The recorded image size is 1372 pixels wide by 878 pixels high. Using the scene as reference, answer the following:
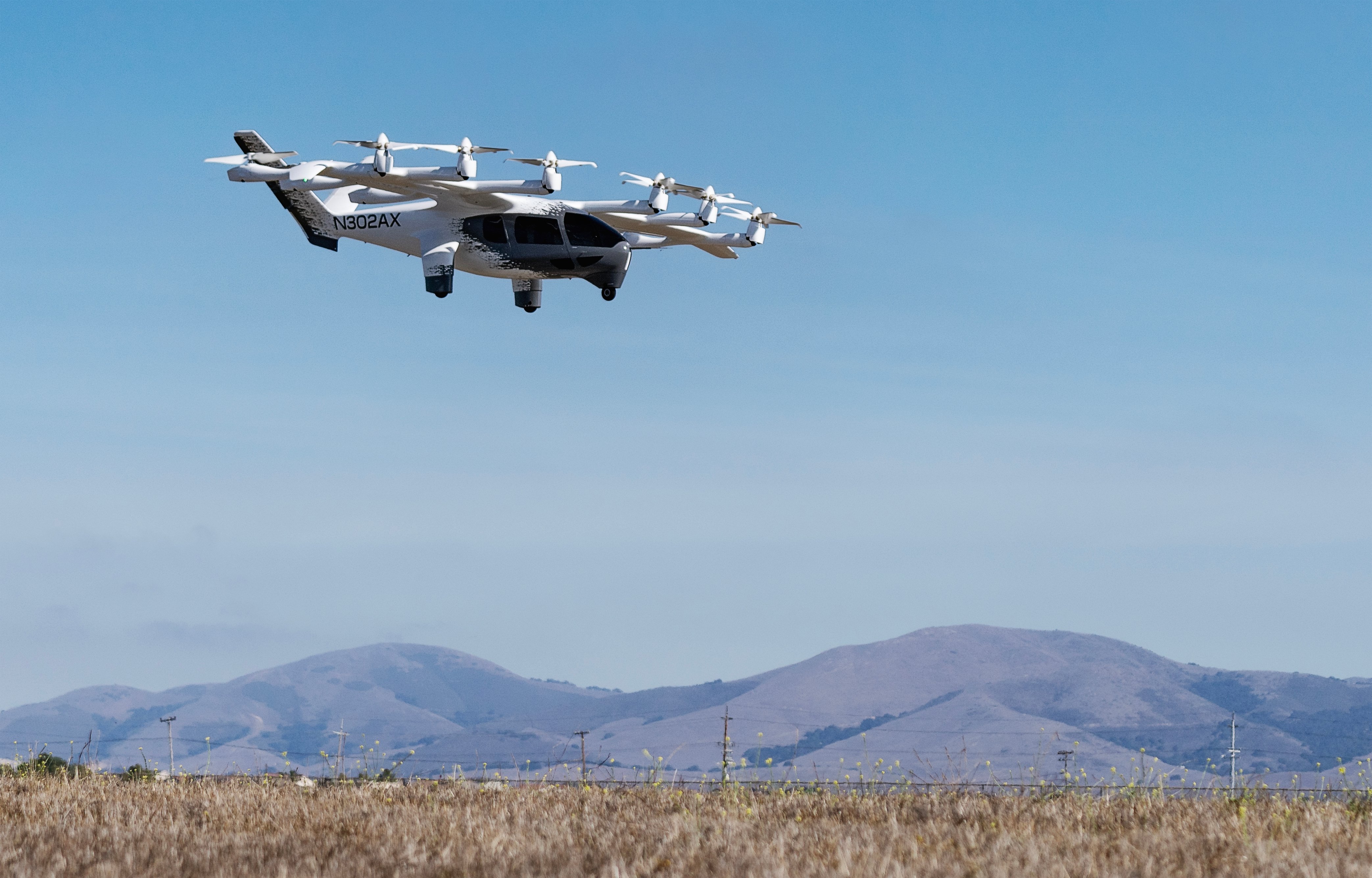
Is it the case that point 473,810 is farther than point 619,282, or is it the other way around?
point 619,282

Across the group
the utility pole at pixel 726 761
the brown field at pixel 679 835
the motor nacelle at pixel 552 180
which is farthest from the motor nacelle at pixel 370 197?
the brown field at pixel 679 835

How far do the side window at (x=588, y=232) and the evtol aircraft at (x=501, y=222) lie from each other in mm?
18

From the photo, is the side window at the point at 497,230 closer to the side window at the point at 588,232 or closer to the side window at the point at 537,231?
the side window at the point at 537,231

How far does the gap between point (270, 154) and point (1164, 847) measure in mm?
21226

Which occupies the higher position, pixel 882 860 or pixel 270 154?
pixel 270 154

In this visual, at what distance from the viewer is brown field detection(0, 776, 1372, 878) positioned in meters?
11.0

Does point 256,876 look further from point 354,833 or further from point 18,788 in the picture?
point 18,788

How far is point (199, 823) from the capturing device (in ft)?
47.4

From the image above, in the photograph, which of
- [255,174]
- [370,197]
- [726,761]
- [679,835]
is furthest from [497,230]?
[679,835]

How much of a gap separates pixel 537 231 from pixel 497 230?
2.98 feet

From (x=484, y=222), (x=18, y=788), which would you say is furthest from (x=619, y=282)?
(x=18, y=788)

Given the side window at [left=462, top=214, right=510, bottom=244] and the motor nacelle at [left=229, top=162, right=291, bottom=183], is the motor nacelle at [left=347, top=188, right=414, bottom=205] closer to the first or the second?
the side window at [left=462, top=214, right=510, bottom=244]

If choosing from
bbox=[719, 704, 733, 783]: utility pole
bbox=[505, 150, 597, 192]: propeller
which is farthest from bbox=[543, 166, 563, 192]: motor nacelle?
bbox=[719, 704, 733, 783]: utility pole

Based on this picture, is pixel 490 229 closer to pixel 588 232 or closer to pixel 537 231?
pixel 537 231
